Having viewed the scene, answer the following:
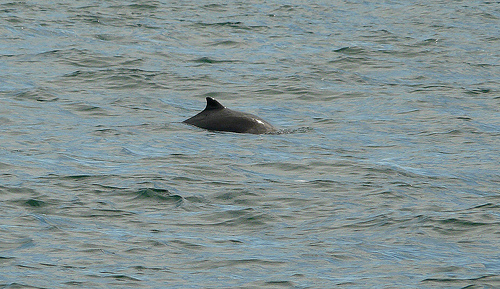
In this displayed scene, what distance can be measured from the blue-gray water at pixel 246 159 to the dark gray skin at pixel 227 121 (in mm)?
285

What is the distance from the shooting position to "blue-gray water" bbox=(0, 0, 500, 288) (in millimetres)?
10180

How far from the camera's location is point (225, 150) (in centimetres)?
1537

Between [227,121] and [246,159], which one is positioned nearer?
[246,159]

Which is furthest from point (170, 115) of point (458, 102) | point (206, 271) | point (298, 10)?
point (298, 10)

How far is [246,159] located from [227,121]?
2339 millimetres

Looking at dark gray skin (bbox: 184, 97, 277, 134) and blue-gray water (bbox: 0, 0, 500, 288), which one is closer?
blue-gray water (bbox: 0, 0, 500, 288)

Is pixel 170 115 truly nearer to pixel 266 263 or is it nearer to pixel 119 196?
pixel 119 196

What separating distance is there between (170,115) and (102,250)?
26.9 ft

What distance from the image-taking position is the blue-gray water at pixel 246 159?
1018 cm

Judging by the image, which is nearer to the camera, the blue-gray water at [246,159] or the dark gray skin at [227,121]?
the blue-gray water at [246,159]

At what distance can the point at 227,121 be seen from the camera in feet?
55.9

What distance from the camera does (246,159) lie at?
48.5 ft

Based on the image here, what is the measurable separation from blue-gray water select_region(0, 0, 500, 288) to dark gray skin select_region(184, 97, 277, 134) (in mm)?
285

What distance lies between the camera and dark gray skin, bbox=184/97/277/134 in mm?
16891
